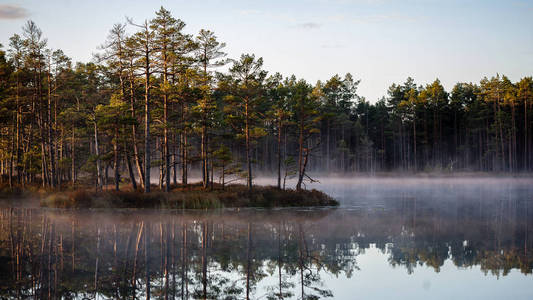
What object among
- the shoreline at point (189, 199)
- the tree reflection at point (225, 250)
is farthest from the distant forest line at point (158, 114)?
the tree reflection at point (225, 250)

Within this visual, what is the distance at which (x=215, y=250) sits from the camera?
15430 millimetres

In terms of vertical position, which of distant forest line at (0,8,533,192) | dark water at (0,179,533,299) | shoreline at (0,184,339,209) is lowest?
dark water at (0,179,533,299)

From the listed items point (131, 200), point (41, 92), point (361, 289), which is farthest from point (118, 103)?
point (361, 289)

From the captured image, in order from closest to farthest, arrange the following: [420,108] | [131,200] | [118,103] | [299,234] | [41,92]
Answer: [299,234], [131,200], [118,103], [41,92], [420,108]

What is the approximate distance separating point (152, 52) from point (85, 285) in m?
26.0

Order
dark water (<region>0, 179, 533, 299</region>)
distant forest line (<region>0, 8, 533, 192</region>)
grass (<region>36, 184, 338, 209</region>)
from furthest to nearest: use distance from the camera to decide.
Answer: distant forest line (<region>0, 8, 533, 192</region>) → grass (<region>36, 184, 338, 209</region>) → dark water (<region>0, 179, 533, 299</region>)

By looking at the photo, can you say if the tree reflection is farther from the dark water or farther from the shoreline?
the shoreline

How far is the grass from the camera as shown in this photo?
3070 centimetres

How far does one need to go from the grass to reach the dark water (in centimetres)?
512

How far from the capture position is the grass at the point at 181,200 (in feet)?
101

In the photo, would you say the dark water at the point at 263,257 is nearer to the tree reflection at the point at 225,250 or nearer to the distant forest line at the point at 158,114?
the tree reflection at the point at 225,250

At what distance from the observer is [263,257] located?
46.9 feet

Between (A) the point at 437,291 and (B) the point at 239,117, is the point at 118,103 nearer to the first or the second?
(B) the point at 239,117

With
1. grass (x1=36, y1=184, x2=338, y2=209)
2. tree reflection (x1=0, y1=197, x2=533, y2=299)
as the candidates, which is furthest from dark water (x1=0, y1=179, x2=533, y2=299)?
grass (x1=36, y1=184, x2=338, y2=209)
